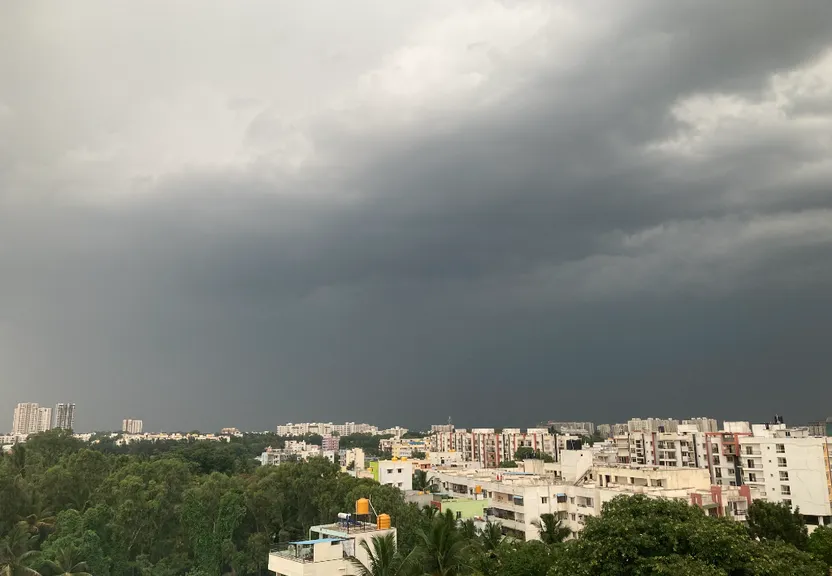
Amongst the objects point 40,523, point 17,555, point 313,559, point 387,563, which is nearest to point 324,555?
point 313,559

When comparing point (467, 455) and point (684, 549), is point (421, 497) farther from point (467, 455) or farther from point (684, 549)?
point (467, 455)

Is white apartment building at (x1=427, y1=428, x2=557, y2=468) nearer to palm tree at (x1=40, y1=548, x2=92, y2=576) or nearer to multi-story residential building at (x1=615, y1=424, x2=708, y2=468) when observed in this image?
multi-story residential building at (x1=615, y1=424, x2=708, y2=468)

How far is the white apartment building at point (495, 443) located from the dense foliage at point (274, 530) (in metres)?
75.9

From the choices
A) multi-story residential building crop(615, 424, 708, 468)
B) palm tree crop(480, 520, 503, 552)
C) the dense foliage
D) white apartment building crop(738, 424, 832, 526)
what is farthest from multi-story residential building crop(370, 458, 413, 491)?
white apartment building crop(738, 424, 832, 526)

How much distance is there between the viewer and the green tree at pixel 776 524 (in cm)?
4250

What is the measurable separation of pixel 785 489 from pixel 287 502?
49.6 metres

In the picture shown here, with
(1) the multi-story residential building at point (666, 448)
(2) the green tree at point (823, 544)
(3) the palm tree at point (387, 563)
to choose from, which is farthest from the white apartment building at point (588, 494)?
(3) the palm tree at point (387, 563)

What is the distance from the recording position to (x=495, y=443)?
132 metres

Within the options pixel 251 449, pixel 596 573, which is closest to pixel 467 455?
pixel 251 449

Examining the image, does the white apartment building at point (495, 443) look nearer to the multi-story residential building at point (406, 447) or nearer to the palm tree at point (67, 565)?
the multi-story residential building at point (406, 447)

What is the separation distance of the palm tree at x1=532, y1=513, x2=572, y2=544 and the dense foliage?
0.52 feet

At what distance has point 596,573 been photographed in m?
19.7

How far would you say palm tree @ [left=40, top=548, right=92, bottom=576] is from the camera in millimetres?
36888

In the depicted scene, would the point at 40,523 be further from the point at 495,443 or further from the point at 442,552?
the point at 495,443
